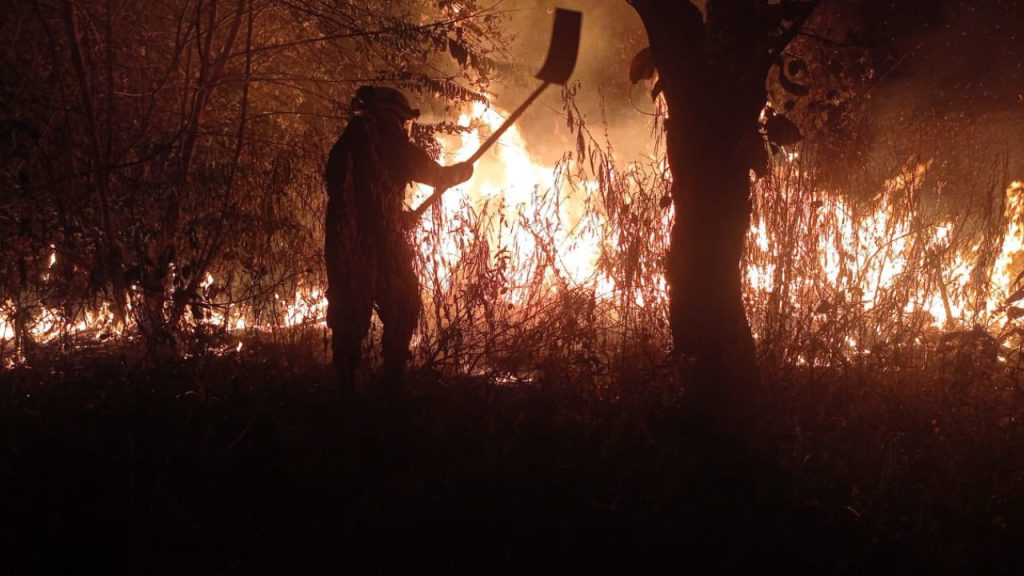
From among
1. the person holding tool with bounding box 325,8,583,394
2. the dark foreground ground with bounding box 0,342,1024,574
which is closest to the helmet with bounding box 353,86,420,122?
the person holding tool with bounding box 325,8,583,394

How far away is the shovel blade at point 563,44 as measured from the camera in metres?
4.98

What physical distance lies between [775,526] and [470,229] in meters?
2.74

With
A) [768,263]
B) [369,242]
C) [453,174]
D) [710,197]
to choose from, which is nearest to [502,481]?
[369,242]

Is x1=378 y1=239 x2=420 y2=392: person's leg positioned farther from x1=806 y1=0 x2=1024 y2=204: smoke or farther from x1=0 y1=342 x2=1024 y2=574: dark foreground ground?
x1=806 y1=0 x2=1024 y2=204: smoke

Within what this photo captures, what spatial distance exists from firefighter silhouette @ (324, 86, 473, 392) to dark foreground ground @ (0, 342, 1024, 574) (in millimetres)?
337

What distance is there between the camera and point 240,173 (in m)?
6.14

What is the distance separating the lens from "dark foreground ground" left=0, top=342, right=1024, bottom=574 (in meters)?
2.97

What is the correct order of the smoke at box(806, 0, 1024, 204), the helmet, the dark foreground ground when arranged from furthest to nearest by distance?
the smoke at box(806, 0, 1024, 204) < the helmet < the dark foreground ground

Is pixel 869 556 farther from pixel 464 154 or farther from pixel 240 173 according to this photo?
pixel 464 154

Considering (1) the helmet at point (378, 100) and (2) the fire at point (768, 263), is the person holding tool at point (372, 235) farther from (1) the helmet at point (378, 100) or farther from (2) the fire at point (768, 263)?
(2) the fire at point (768, 263)

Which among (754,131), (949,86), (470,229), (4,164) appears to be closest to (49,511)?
(4,164)

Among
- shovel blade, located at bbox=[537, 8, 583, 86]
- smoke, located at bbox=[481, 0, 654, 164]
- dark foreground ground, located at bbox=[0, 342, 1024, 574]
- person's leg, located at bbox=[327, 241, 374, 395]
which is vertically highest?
smoke, located at bbox=[481, 0, 654, 164]

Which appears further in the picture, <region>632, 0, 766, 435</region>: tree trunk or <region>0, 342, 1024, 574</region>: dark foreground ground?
<region>632, 0, 766, 435</region>: tree trunk

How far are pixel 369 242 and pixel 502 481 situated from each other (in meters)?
1.70
